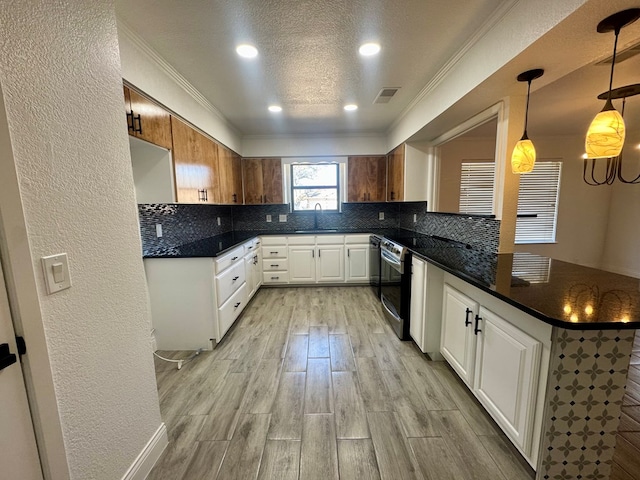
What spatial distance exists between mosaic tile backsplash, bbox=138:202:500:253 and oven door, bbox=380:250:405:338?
0.75 meters

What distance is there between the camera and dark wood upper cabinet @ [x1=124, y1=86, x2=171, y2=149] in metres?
1.75

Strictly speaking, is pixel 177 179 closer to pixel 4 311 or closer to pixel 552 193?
pixel 4 311

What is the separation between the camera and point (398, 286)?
106 inches

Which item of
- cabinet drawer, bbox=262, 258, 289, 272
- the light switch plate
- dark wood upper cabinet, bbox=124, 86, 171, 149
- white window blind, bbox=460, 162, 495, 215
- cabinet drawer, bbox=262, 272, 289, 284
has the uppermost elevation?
dark wood upper cabinet, bbox=124, 86, 171, 149

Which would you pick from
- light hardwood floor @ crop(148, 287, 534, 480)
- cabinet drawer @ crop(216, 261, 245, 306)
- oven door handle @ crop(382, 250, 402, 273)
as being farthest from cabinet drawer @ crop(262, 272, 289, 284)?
oven door handle @ crop(382, 250, 402, 273)

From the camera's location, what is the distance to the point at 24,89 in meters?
0.82

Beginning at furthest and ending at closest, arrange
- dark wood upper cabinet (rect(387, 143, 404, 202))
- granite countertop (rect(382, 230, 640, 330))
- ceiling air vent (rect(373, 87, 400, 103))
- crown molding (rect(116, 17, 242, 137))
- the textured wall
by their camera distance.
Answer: dark wood upper cabinet (rect(387, 143, 404, 202)), ceiling air vent (rect(373, 87, 400, 103)), crown molding (rect(116, 17, 242, 137)), granite countertop (rect(382, 230, 640, 330)), the textured wall

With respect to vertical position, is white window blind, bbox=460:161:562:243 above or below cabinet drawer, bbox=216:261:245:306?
above

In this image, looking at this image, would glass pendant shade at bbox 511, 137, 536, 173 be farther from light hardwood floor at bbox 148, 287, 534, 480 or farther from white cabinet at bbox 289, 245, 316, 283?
white cabinet at bbox 289, 245, 316, 283

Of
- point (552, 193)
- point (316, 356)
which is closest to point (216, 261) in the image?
point (316, 356)

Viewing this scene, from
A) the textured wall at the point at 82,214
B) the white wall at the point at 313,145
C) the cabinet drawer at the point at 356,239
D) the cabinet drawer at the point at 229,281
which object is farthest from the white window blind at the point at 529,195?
the textured wall at the point at 82,214

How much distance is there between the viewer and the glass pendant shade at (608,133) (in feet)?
4.17

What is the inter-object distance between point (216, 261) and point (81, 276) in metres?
1.47

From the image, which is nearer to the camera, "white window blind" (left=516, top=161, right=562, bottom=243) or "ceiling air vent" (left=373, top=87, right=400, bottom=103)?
"ceiling air vent" (left=373, top=87, right=400, bottom=103)
